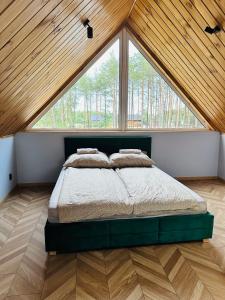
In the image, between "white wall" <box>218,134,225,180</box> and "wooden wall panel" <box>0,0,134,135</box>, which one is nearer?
"wooden wall panel" <box>0,0,134,135</box>

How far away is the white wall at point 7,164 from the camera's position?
11.6 feet

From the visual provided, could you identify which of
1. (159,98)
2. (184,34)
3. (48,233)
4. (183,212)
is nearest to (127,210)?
(183,212)

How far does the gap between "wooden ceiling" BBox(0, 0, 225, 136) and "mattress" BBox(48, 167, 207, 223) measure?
125cm

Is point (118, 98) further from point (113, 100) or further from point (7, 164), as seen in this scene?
point (7, 164)

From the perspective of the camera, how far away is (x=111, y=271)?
2.04 metres

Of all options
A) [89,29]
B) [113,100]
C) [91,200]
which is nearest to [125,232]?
[91,200]

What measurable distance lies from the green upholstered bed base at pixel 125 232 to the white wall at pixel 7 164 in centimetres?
174

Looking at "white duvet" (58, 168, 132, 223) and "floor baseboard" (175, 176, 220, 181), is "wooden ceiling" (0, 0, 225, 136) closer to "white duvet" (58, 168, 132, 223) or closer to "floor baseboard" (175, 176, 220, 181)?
"floor baseboard" (175, 176, 220, 181)

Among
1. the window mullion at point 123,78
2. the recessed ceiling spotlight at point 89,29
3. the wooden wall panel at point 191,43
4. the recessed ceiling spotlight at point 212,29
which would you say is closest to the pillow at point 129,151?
the window mullion at point 123,78

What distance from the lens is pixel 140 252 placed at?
7.56 ft

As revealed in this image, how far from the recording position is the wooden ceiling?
183 centimetres

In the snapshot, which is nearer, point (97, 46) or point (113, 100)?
point (97, 46)

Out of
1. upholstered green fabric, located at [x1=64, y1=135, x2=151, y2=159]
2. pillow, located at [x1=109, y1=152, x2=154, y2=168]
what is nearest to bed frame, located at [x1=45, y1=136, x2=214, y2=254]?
pillow, located at [x1=109, y1=152, x2=154, y2=168]

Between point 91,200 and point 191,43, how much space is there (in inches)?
88.1
